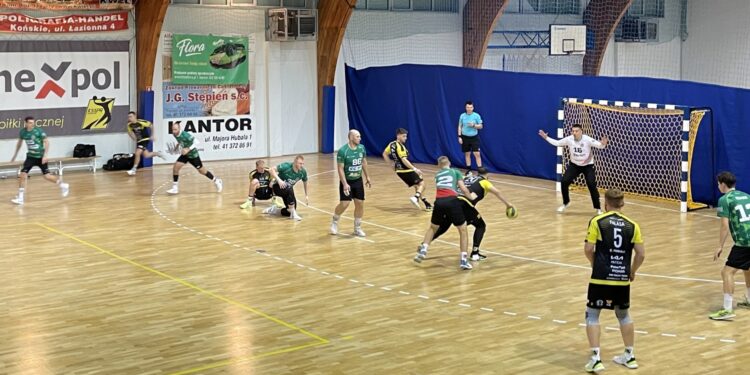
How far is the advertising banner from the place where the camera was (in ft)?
90.5

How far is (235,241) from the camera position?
18391 mm

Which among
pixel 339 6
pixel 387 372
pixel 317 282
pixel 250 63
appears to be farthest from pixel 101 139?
pixel 387 372

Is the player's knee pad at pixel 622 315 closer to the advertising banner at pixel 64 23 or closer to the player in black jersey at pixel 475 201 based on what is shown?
the player in black jersey at pixel 475 201

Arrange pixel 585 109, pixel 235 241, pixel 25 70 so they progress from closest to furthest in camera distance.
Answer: pixel 235 241
pixel 585 109
pixel 25 70

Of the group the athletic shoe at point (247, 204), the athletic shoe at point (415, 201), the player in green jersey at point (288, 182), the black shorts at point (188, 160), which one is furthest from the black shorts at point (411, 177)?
the black shorts at point (188, 160)

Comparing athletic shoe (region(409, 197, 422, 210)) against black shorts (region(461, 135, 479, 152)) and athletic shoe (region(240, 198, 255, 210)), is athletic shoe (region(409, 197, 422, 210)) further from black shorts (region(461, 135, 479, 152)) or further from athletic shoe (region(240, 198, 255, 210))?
black shorts (region(461, 135, 479, 152))

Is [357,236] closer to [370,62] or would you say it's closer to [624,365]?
[624,365]

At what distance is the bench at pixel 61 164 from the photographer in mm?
27267

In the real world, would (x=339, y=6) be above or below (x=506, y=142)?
above

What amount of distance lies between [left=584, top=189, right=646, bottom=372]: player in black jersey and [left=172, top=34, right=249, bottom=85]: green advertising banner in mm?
22232

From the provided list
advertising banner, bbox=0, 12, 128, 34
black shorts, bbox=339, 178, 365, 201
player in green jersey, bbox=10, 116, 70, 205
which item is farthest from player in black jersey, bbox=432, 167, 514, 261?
advertising banner, bbox=0, 12, 128, 34

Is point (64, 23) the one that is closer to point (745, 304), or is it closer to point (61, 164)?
point (61, 164)

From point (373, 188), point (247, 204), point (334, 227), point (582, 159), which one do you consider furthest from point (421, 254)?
point (373, 188)

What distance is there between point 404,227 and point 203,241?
13.1ft
